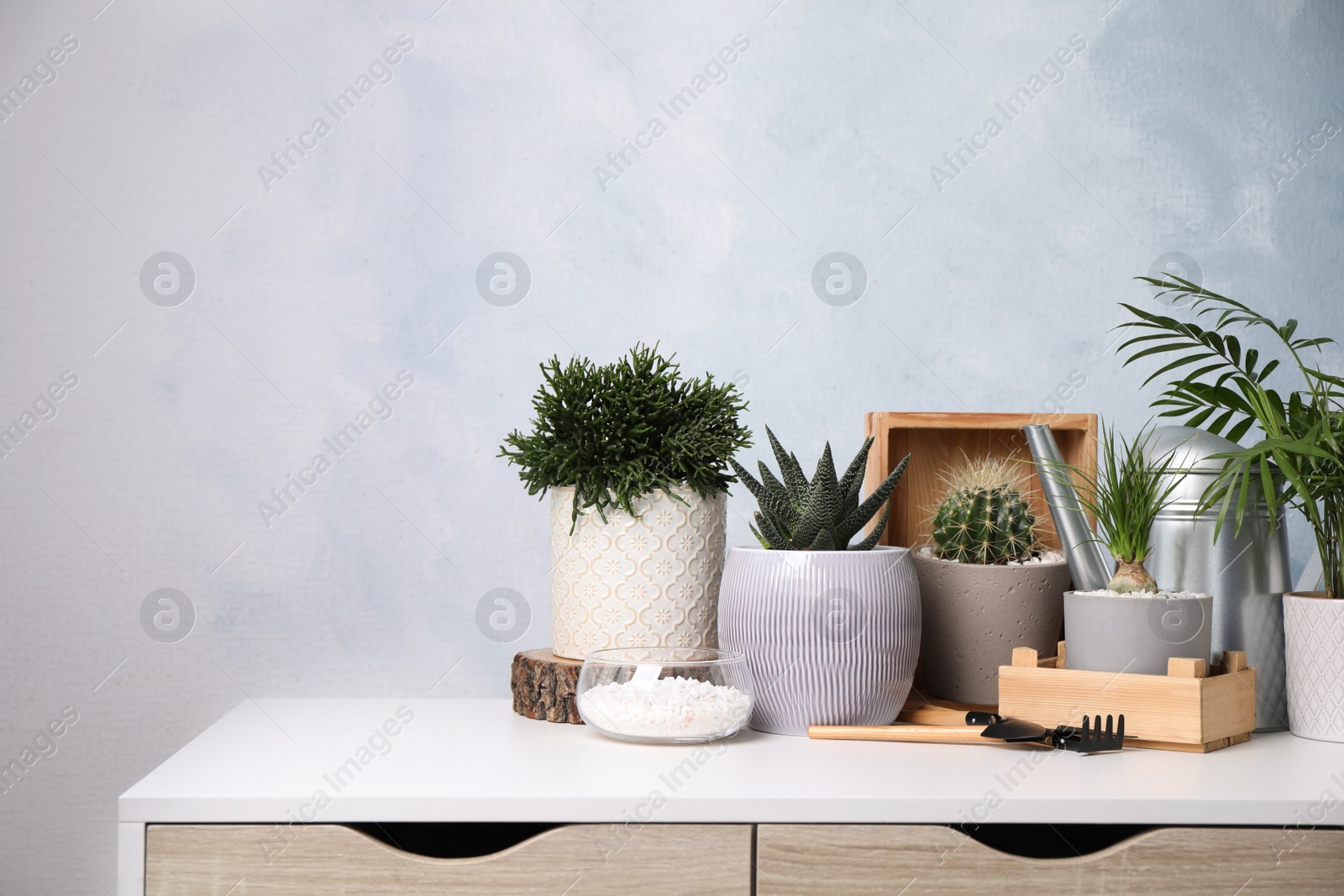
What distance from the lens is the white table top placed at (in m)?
0.77

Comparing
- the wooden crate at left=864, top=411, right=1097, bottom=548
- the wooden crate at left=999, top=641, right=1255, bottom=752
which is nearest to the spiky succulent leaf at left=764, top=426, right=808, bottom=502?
the wooden crate at left=864, top=411, right=1097, bottom=548

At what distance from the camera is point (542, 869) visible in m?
0.78

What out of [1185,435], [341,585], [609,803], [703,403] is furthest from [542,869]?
[1185,435]

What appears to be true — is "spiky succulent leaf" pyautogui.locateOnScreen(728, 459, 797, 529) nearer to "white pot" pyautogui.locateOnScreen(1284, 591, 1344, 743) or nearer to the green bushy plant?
the green bushy plant

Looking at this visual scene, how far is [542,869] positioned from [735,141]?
930 millimetres

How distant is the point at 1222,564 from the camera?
3.33 ft

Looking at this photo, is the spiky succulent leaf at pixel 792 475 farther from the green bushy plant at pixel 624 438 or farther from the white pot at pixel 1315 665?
the white pot at pixel 1315 665

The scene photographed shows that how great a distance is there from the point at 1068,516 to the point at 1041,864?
39 centimetres

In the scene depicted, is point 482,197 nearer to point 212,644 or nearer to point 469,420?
point 469,420

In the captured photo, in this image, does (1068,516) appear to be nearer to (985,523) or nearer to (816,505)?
(985,523)

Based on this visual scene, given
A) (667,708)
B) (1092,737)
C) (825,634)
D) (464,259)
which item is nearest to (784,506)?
(825,634)

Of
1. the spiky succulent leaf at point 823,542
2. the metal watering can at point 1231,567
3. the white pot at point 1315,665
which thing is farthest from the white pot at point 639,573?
the white pot at point 1315,665

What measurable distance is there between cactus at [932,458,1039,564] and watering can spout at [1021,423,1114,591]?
3cm

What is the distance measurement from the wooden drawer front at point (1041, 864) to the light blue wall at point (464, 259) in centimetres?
59
